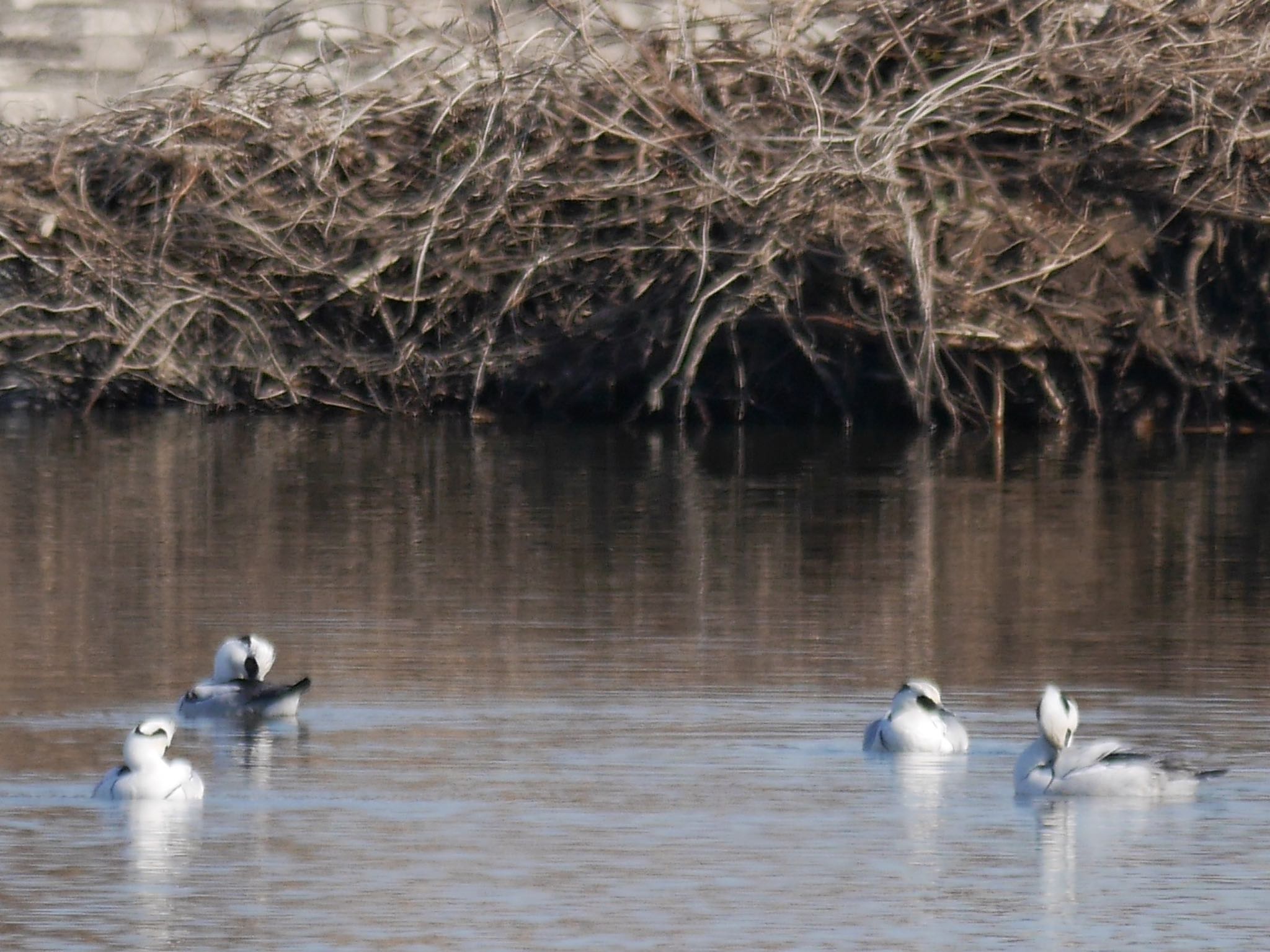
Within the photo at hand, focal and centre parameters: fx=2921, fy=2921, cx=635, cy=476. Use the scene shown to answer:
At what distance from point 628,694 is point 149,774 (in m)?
2.14

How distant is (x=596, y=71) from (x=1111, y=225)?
3.62m

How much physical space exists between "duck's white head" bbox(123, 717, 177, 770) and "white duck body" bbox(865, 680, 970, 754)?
213 cm

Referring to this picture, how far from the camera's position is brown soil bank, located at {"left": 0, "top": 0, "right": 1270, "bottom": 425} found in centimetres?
1903

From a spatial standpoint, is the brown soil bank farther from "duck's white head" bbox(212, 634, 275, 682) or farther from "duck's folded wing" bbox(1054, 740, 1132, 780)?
"duck's folded wing" bbox(1054, 740, 1132, 780)

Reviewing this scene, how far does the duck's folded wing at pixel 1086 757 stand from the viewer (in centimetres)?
828

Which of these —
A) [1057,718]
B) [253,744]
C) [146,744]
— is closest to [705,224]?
[253,744]

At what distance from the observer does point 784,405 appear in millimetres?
20703

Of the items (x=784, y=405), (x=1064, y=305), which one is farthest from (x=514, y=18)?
(x=1064, y=305)

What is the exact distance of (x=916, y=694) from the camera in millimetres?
8797

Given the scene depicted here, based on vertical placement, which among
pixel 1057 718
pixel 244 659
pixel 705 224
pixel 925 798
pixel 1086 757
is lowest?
pixel 925 798

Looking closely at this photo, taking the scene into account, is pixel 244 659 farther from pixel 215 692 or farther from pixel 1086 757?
pixel 1086 757

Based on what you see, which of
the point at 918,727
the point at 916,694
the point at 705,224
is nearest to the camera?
the point at 918,727

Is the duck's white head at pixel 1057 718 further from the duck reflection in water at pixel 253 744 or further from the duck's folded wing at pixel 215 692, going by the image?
the duck's folded wing at pixel 215 692

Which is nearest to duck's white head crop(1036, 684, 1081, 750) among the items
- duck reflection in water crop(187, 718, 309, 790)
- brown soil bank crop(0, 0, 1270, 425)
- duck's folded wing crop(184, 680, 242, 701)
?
duck reflection in water crop(187, 718, 309, 790)
